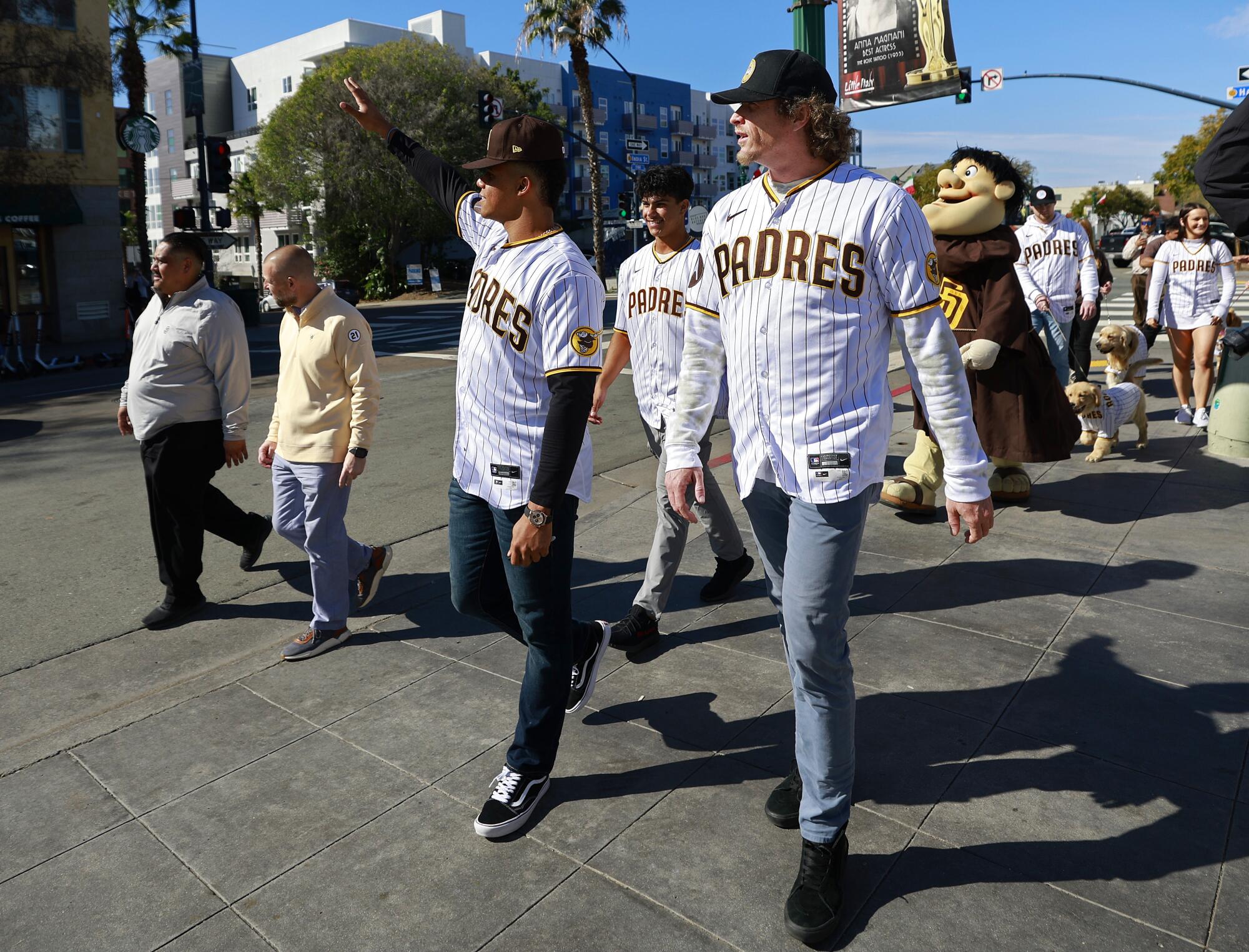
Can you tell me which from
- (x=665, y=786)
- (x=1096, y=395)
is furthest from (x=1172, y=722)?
(x=1096, y=395)

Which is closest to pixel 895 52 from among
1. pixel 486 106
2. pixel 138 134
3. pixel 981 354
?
pixel 486 106

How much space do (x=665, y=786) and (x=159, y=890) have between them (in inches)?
58.6

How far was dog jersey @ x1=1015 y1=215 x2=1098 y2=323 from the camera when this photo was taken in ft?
27.2

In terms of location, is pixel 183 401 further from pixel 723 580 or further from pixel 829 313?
pixel 829 313

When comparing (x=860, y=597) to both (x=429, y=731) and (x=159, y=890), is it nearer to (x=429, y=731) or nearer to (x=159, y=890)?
(x=429, y=731)

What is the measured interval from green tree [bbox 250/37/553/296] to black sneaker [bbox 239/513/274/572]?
36.6 m

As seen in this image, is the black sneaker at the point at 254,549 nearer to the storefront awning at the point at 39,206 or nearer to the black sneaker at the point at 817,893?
the black sneaker at the point at 817,893

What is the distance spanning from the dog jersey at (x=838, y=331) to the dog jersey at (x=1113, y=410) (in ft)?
18.1

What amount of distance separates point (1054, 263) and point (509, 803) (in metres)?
7.14

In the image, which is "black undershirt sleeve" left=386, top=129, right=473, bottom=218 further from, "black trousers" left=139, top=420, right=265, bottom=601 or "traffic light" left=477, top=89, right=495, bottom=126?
"traffic light" left=477, top=89, right=495, bottom=126

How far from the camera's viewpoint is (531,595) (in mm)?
→ 2969

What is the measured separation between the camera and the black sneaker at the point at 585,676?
363 cm

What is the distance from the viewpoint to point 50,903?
2.71 m

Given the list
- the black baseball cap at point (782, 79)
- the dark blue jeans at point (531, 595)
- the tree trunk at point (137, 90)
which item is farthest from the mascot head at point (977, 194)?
the tree trunk at point (137, 90)
